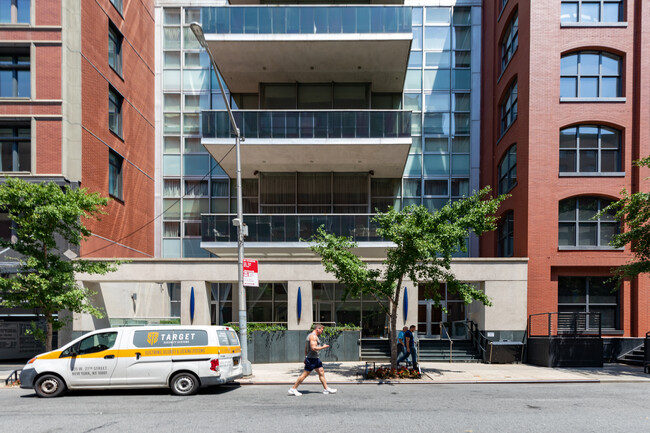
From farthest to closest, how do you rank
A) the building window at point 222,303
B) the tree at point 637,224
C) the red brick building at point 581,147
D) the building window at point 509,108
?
the building window at point 222,303 → the building window at point 509,108 → the red brick building at point 581,147 → the tree at point 637,224

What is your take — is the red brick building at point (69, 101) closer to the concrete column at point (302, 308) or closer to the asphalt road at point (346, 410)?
the concrete column at point (302, 308)

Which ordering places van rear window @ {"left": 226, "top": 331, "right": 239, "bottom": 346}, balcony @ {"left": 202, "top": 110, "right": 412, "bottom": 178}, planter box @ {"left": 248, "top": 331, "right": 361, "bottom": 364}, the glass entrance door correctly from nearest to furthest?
van rear window @ {"left": 226, "top": 331, "right": 239, "bottom": 346}, planter box @ {"left": 248, "top": 331, "right": 361, "bottom": 364}, balcony @ {"left": 202, "top": 110, "right": 412, "bottom": 178}, the glass entrance door

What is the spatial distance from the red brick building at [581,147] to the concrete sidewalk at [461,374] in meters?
3.56

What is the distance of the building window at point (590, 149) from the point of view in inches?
775

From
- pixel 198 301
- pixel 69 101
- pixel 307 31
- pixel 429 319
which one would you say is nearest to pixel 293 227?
pixel 198 301

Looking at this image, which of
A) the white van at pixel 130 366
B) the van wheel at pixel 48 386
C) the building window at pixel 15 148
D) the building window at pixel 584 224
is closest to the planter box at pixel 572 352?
the building window at pixel 584 224

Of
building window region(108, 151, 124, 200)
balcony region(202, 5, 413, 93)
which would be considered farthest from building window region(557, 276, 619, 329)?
building window region(108, 151, 124, 200)

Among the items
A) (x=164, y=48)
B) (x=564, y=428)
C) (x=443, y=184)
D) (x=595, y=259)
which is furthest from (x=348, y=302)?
(x=164, y=48)

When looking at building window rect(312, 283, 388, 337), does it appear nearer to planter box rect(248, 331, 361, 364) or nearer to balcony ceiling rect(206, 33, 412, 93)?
planter box rect(248, 331, 361, 364)

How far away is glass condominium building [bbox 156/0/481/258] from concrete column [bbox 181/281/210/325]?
2626 millimetres

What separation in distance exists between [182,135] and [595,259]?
21.7m

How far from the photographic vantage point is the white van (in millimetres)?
11641

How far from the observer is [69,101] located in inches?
750

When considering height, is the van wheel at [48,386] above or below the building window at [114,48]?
below
